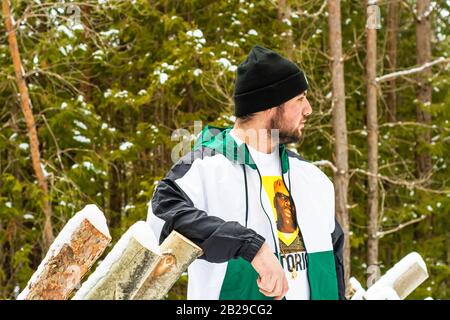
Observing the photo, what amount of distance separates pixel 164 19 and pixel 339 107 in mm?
3128

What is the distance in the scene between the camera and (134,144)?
1173cm

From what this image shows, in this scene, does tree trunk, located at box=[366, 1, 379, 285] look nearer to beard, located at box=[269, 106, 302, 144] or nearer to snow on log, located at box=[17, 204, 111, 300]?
beard, located at box=[269, 106, 302, 144]

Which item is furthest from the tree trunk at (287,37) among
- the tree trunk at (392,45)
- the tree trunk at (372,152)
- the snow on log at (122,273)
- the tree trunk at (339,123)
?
the snow on log at (122,273)

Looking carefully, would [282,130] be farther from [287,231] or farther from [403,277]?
[403,277]

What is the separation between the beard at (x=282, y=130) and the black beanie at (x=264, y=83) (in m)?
0.05

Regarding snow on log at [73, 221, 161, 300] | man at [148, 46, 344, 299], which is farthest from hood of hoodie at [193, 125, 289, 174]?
snow on log at [73, 221, 161, 300]

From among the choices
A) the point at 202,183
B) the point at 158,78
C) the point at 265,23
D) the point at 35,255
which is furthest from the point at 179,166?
the point at 265,23

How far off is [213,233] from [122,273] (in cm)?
73

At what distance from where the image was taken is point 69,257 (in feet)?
5.58

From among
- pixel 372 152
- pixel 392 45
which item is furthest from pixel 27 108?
pixel 392 45

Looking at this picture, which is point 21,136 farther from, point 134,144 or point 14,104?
point 134,144

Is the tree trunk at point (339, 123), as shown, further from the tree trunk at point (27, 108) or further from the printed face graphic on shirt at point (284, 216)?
the printed face graphic on shirt at point (284, 216)

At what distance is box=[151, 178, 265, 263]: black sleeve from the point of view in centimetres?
224

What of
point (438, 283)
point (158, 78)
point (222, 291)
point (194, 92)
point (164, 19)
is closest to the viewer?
point (222, 291)
